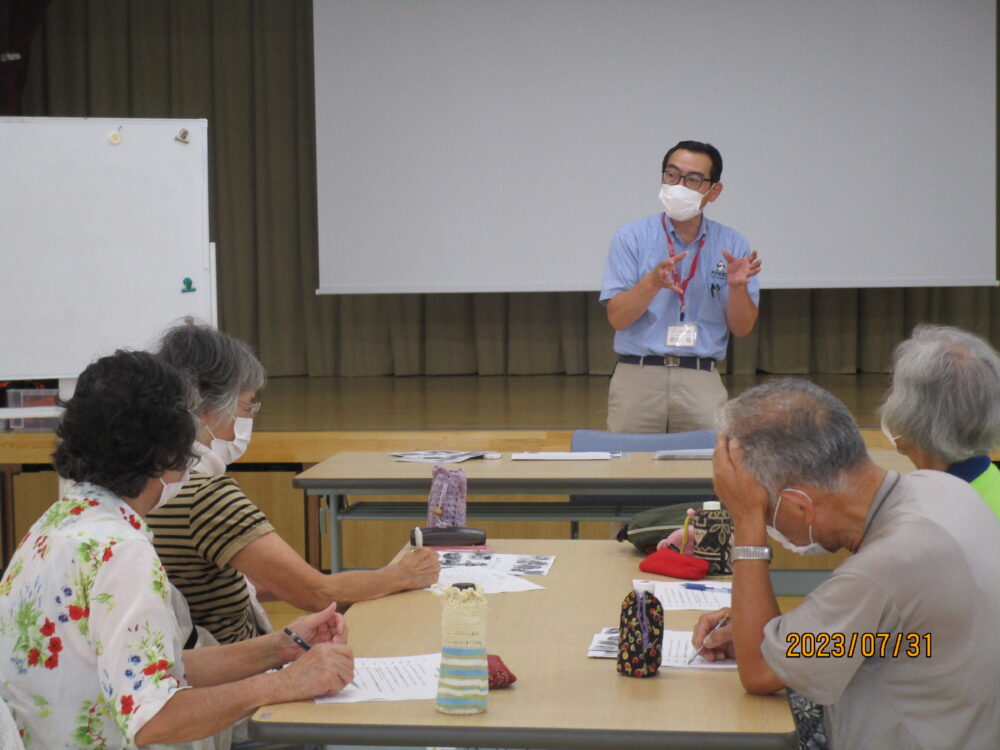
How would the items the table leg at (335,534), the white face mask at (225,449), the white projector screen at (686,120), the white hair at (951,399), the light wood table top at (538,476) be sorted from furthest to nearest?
1. the white projector screen at (686,120)
2. the table leg at (335,534)
3. the light wood table top at (538,476)
4. the white face mask at (225,449)
5. the white hair at (951,399)

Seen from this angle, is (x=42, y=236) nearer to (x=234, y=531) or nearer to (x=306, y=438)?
(x=306, y=438)

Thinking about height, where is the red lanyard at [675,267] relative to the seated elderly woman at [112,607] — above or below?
above

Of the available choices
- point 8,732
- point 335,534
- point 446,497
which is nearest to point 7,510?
point 335,534

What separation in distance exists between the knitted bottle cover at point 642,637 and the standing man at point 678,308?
2.34 m

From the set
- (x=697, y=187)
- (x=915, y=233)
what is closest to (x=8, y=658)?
(x=697, y=187)

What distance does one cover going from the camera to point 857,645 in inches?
58.0

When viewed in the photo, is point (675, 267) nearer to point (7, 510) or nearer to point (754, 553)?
point (754, 553)

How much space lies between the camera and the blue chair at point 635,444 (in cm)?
369

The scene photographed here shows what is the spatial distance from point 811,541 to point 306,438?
12.3 feet

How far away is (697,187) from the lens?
13.2 feet

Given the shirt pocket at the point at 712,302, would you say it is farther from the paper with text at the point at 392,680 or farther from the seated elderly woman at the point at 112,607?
the seated elderly woman at the point at 112,607

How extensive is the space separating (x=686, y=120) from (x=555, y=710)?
19.8 ft

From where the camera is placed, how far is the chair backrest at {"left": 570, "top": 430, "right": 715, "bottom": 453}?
3.72 metres

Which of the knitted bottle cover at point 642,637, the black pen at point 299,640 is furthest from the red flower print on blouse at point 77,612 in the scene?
the knitted bottle cover at point 642,637
